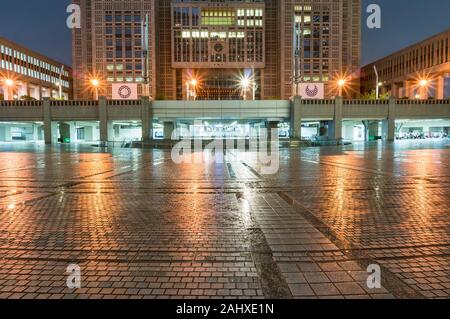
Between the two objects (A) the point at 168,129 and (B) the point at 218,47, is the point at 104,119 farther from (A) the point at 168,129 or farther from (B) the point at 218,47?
(B) the point at 218,47

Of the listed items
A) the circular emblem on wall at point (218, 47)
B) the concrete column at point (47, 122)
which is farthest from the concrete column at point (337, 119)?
the circular emblem on wall at point (218, 47)

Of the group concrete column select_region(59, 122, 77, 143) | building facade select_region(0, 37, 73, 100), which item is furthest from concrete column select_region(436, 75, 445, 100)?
building facade select_region(0, 37, 73, 100)

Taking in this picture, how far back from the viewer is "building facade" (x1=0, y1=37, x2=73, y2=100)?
91.4 metres

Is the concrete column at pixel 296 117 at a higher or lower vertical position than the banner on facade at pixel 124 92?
lower

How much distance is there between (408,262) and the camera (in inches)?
205

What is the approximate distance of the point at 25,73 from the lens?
10206 centimetres

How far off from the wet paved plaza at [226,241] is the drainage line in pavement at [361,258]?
2 cm

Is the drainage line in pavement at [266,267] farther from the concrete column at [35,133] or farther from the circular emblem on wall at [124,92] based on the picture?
Answer: the concrete column at [35,133]

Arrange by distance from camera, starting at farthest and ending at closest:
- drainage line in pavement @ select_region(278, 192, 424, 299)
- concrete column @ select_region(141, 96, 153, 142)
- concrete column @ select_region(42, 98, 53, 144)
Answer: concrete column @ select_region(42, 98, 53, 144)
concrete column @ select_region(141, 96, 153, 142)
drainage line in pavement @ select_region(278, 192, 424, 299)

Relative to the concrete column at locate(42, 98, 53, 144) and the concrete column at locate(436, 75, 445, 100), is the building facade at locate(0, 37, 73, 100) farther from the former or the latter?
the concrete column at locate(436, 75, 445, 100)

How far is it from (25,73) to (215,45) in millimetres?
51804

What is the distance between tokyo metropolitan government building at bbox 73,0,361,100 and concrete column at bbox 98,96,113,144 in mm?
44342

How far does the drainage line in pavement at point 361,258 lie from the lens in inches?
166

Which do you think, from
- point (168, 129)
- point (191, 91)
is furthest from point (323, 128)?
point (191, 91)
